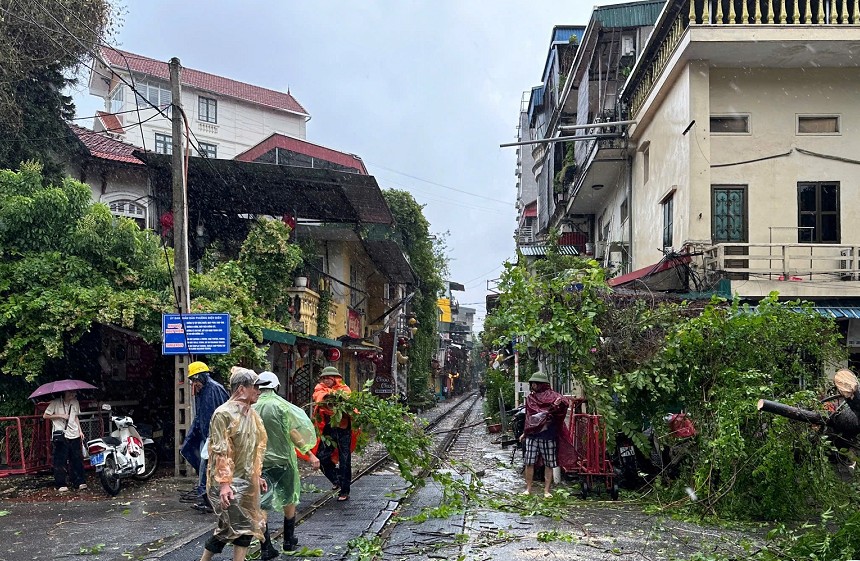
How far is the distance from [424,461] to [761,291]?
9.25 m

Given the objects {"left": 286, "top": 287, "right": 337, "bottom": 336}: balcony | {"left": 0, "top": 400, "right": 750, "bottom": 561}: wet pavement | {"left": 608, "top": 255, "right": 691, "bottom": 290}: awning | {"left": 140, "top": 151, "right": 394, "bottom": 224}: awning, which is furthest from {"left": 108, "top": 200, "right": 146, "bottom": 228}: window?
{"left": 608, "top": 255, "right": 691, "bottom": 290}: awning

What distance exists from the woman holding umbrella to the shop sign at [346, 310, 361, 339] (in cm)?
1746

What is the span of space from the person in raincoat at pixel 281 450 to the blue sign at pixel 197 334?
5.62m

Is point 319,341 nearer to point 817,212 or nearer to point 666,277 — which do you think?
point 666,277

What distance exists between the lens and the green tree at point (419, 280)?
39.2m

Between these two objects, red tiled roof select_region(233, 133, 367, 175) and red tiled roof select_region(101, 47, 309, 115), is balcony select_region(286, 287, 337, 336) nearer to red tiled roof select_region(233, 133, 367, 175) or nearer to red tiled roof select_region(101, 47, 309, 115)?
red tiled roof select_region(233, 133, 367, 175)

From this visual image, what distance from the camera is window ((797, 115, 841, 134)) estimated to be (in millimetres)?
17375

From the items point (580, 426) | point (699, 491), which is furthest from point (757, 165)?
point (699, 491)

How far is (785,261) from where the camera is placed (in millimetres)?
16469

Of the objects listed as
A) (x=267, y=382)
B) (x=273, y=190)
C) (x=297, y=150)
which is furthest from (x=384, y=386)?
(x=267, y=382)

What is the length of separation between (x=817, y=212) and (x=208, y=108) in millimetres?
38909

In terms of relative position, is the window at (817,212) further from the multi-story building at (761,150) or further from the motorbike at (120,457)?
the motorbike at (120,457)

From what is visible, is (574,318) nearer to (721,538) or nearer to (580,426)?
(580,426)

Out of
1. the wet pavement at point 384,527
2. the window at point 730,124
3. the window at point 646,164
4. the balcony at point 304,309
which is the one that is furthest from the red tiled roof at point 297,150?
the wet pavement at point 384,527
